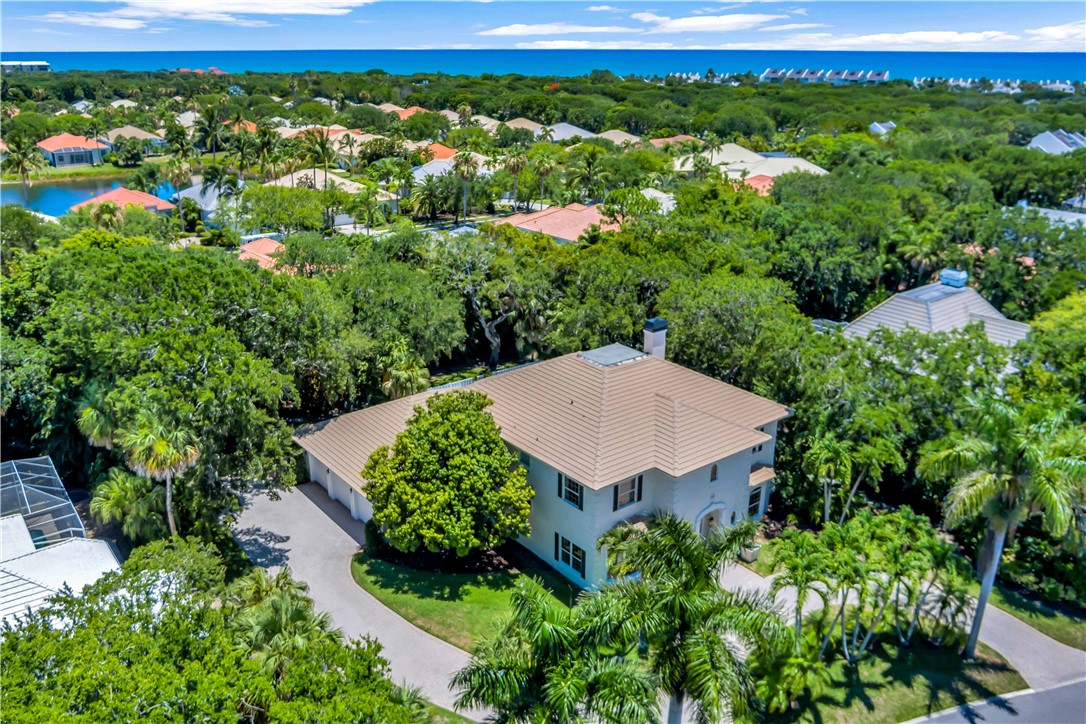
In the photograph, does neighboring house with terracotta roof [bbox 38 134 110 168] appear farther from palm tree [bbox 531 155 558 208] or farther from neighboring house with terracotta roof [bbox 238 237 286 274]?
neighboring house with terracotta roof [bbox 238 237 286 274]

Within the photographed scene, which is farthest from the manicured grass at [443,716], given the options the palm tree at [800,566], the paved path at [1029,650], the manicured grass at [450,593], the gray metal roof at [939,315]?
the gray metal roof at [939,315]

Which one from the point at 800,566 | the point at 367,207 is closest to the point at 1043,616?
the point at 800,566

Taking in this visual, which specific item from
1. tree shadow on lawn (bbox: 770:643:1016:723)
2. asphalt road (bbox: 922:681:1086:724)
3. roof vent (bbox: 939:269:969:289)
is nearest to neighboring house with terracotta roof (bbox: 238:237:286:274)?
tree shadow on lawn (bbox: 770:643:1016:723)

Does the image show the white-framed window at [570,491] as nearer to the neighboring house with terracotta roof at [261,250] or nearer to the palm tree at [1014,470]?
the palm tree at [1014,470]

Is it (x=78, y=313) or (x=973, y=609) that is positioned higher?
(x=78, y=313)

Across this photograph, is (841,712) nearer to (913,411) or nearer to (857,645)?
(857,645)

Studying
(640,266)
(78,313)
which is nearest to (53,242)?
(78,313)
